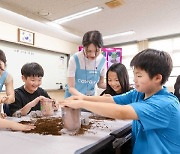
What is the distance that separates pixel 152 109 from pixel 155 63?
223 millimetres

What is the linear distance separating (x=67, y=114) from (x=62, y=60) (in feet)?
13.7

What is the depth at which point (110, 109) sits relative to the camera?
827mm

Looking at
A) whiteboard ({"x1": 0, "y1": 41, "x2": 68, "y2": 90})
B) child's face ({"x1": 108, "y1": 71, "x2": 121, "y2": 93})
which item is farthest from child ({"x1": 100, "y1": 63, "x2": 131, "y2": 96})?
whiteboard ({"x1": 0, "y1": 41, "x2": 68, "y2": 90})

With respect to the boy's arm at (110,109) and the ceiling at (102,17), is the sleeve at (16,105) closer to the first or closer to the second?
the boy's arm at (110,109)

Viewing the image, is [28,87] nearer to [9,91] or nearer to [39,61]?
[9,91]

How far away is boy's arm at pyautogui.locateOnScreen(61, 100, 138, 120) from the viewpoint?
30.9 inches

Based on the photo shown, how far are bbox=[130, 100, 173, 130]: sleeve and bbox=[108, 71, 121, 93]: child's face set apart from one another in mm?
891

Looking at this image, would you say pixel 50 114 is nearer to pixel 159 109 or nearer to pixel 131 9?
pixel 159 109

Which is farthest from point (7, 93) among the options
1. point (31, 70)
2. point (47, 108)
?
point (47, 108)

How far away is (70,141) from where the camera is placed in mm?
778

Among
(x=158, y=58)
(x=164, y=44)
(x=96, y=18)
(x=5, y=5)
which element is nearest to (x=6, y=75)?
(x=158, y=58)

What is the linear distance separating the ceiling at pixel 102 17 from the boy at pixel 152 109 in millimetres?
2345

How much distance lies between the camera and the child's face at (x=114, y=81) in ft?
5.51

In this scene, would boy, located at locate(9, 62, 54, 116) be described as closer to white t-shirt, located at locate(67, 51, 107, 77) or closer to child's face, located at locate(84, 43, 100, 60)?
white t-shirt, located at locate(67, 51, 107, 77)
